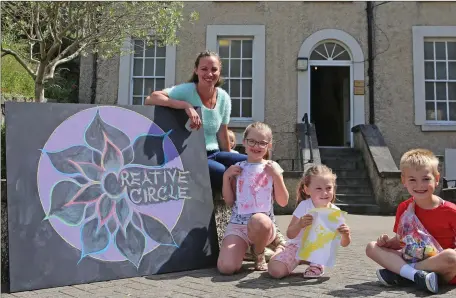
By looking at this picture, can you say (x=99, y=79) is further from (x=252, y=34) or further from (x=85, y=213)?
(x=85, y=213)

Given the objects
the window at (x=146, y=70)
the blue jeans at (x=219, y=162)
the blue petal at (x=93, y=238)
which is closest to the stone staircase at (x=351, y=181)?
the window at (x=146, y=70)

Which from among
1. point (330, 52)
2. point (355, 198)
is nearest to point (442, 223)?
point (355, 198)

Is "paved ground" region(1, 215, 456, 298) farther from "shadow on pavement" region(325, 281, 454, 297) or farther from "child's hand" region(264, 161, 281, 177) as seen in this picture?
"child's hand" region(264, 161, 281, 177)

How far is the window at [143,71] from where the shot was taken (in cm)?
1130

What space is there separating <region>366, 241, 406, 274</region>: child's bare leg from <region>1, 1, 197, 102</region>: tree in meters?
6.84

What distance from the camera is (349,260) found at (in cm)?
408

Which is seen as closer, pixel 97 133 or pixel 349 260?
pixel 97 133

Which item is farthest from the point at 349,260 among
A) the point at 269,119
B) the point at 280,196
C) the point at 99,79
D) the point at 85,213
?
the point at 99,79

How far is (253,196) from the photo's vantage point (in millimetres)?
3473

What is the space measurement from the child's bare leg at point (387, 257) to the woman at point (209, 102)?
137cm

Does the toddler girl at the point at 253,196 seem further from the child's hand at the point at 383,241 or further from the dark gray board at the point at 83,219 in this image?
the child's hand at the point at 383,241

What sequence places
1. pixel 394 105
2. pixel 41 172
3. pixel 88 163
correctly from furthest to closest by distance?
pixel 394 105, pixel 88 163, pixel 41 172

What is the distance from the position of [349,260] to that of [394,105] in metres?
7.80

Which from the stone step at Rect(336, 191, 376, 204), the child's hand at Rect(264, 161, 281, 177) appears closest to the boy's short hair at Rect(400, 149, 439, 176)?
the child's hand at Rect(264, 161, 281, 177)
